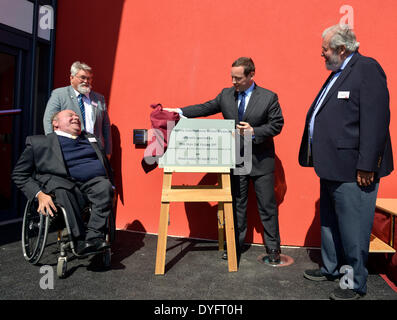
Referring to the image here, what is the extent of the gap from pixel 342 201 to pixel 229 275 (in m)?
1.03

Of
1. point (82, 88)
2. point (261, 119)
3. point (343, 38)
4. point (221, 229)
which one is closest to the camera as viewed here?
point (343, 38)

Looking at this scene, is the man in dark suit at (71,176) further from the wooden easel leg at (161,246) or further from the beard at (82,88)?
the beard at (82,88)

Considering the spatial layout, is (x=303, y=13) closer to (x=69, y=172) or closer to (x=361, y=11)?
(x=361, y=11)

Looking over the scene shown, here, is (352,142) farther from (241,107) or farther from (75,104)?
(75,104)

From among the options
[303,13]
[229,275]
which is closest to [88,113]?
[229,275]

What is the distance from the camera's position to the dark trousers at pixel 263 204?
2.77m

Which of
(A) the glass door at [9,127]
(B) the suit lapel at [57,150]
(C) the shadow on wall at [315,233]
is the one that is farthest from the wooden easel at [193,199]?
(A) the glass door at [9,127]

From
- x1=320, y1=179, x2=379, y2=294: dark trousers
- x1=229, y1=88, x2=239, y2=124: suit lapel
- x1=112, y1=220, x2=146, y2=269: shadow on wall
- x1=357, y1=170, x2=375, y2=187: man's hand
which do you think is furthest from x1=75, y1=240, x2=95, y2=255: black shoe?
x1=357, y1=170, x2=375, y2=187: man's hand

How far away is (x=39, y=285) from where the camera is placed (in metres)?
2.30

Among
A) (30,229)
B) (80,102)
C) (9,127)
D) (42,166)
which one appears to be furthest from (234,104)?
(9,127)

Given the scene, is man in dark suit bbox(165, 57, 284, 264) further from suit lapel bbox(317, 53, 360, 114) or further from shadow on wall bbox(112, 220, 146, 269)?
shadow on wall bbox(112, 220, 146, 269)

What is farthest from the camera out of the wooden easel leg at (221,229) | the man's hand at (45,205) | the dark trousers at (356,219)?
the wooden easel leg at (221,229)

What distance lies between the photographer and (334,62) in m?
2.22

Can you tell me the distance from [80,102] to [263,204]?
2.02 metres
